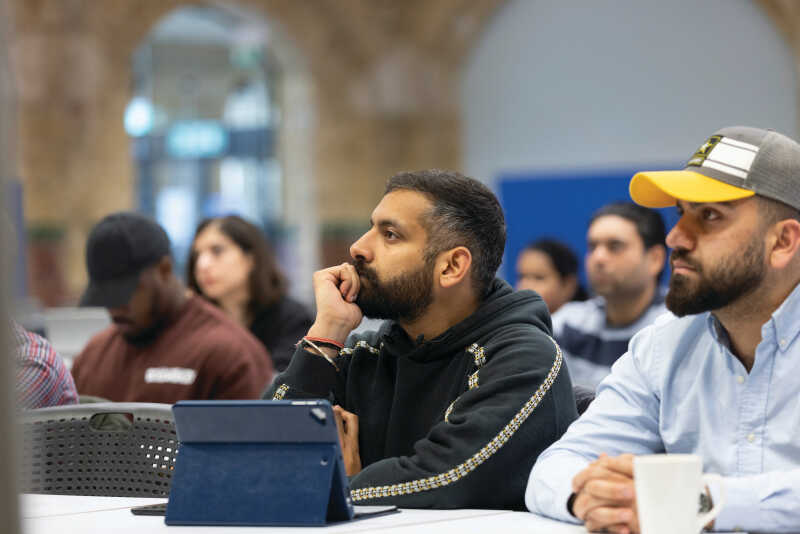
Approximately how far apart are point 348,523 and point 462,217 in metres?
0.82

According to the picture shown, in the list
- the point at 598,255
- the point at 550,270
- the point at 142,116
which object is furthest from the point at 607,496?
the point at 142,116

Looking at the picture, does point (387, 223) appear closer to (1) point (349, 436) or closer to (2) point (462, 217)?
(2) point (462, 217)

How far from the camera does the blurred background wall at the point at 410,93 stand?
10.4 meters

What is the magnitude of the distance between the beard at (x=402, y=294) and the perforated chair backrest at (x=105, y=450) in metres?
0.50

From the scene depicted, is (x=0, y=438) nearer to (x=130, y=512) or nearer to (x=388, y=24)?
(x=130, y=512)

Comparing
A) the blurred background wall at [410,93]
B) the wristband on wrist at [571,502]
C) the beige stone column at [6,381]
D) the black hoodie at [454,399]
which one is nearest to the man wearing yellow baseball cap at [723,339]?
the wristband on wrist at [571,502]

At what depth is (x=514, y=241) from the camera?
11500 mm

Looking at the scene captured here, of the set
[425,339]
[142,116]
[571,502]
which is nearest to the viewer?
[571,502]

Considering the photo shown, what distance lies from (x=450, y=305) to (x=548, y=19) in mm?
9845

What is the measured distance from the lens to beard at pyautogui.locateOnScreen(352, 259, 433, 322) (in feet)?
7.40

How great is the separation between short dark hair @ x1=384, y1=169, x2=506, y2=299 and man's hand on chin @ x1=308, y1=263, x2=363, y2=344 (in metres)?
0.18

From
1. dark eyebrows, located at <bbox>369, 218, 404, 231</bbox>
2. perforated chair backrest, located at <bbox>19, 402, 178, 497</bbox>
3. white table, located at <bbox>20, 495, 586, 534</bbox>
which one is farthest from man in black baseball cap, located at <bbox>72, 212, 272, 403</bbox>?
white table, located at <bbox>20, 495, 586, 534</bbox>

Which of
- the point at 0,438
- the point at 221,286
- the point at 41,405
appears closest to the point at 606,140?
the point at 221,286

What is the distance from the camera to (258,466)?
1.70 metres
